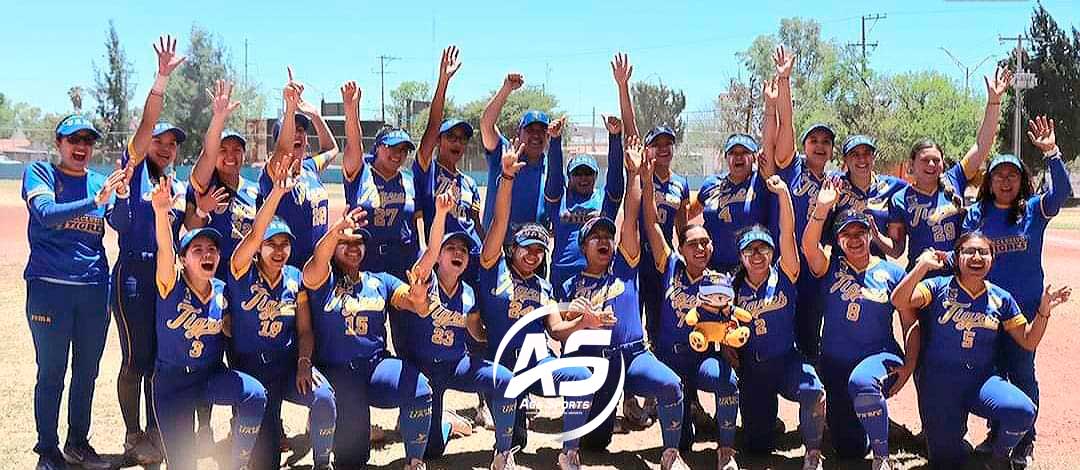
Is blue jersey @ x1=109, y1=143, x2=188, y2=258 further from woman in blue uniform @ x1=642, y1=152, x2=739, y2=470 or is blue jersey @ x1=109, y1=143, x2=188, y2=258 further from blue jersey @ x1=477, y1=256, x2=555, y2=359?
woman in blue uniform @ x1=642, y1=152, x2=739, y2=470

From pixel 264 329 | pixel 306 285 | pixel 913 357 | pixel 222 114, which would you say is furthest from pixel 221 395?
pixel 913 357

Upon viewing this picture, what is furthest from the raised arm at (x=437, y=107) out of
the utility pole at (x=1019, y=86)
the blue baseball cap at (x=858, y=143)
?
the utility pole at (x=1019, y=86)

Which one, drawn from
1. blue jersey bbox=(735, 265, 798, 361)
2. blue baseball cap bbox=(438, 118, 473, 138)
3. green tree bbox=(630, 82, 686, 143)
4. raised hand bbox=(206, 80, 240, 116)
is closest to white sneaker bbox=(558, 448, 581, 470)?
blue jersey bbox=(735, 265, 798, 361)

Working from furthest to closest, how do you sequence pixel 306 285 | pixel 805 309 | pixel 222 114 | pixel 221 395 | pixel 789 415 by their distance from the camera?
pixel 789 415, pixel 805 309, pixel 222 114, pixel 306 285, pixel 221 395

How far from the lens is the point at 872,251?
6117 mm

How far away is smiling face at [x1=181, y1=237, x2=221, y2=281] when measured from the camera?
4.76 m

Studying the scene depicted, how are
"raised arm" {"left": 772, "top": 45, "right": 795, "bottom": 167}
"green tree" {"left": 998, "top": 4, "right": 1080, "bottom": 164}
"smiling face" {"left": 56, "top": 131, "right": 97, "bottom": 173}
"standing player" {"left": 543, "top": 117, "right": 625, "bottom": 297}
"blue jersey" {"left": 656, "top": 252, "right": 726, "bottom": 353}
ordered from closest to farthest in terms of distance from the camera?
"smiling face" {"left": 56, "top": 131, "right": 97, "bottom": 173}
"blue jersey" {"left": 656, "top": 252, "right": 726, "bottom": 353}
"raised arm" {"left": 772, "top": 45, "right": 795, "bottom": 167}
"standing player" {"left": 543, "top": 117, "right": 625, "bottom": 297}
"green tree" {"left": 998, "top": 4, "right": 1080, "bottom": 164}

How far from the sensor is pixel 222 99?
18.5 ft

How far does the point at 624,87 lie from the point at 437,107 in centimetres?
144

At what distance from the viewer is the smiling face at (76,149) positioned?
5195mm

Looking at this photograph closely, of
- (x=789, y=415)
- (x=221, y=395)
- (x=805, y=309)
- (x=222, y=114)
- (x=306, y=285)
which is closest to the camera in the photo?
(x=221, y=395)

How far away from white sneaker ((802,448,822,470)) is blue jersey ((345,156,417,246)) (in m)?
3.04

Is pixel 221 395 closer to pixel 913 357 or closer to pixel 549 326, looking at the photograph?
pixel 549 326

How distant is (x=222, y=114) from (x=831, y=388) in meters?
4.25
